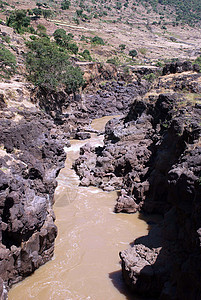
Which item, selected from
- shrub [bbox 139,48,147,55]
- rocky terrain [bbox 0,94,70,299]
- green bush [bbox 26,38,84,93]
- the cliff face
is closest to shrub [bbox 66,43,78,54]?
green bush [bbox 26,38,84,93]

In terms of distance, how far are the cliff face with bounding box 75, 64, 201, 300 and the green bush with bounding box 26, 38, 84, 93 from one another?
33.6ft

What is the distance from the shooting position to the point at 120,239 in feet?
43.9

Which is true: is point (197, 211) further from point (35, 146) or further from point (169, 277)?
point (35, 146)

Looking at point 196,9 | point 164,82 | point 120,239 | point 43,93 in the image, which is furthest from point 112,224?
point 196,9

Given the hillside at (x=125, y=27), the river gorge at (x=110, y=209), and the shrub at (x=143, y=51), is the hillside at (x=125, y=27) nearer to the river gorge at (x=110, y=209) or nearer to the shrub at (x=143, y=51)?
→ the shrub at (x=143, y=51)

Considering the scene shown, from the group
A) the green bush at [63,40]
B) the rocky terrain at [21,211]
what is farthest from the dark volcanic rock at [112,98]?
the rocky terrain at [21,211]

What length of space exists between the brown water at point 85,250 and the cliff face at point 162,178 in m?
1.01

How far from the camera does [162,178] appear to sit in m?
15.7

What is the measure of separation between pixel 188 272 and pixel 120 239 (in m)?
6.21

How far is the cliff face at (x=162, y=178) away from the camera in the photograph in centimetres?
837

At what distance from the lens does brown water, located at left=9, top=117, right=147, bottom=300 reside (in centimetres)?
995

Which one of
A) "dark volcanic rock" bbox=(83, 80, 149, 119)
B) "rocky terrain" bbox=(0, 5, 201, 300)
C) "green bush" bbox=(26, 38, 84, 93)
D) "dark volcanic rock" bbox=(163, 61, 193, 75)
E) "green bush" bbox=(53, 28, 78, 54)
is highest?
"green bush" bbox=(53, 28, 78, 54)

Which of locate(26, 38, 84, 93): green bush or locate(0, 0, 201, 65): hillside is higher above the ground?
locate(0, 0, 201, 65): hillside

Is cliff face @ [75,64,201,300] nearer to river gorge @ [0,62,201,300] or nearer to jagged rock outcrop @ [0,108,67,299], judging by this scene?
river gorge @ [0,62,201,300]
